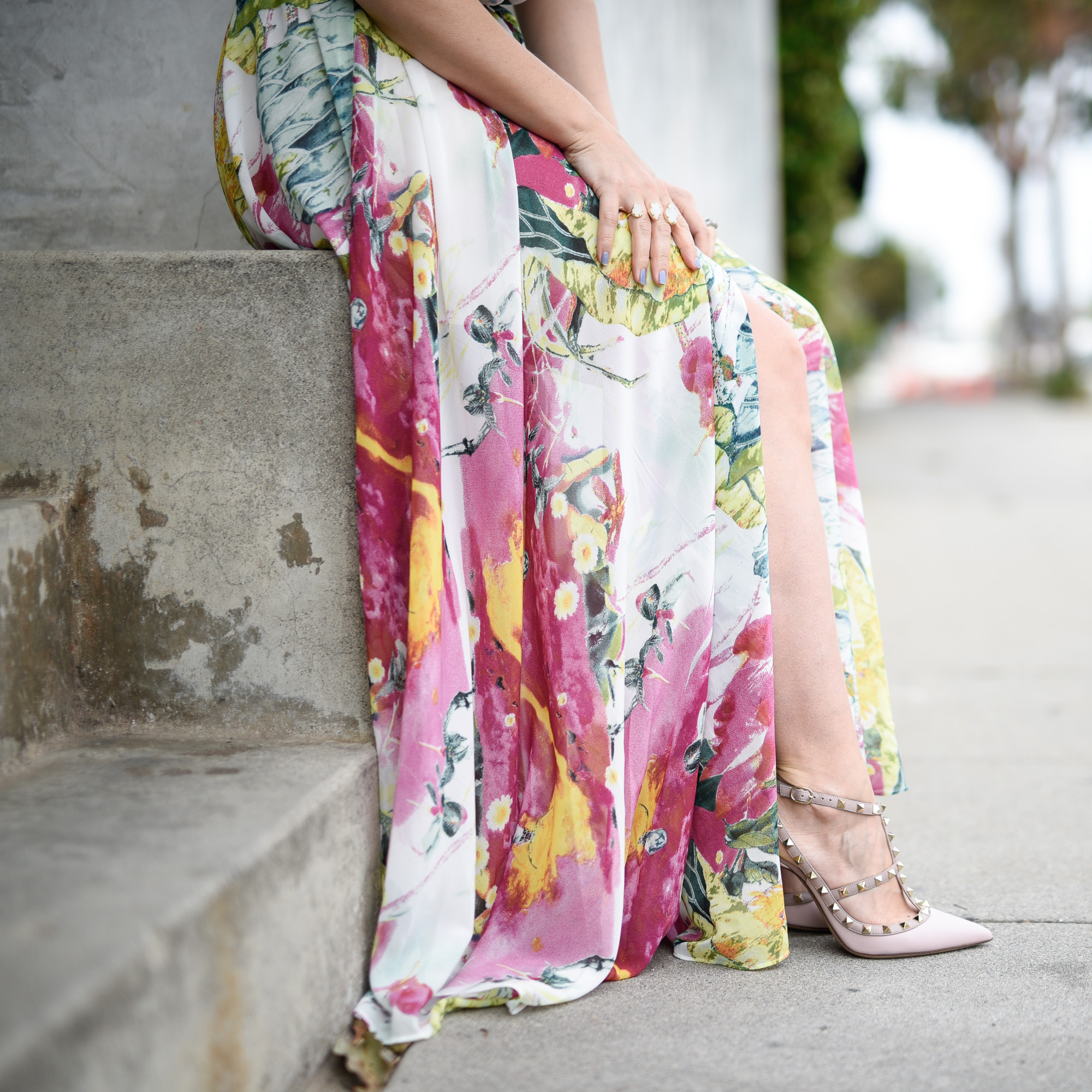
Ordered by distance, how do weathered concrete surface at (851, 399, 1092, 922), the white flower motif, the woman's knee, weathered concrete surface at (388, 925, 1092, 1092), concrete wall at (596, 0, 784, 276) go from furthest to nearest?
concrete wall at (596, 0, 784, 276)
weathered concrete surface at (851, 399, 1092, 922)
the woman's knee
the white flower motif
weathered concrete surface at (388, 925, 1092, 1092)

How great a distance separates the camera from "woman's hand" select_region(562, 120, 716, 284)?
50.9 inches

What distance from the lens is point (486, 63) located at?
130 centimetres

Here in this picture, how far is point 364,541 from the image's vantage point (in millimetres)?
1230

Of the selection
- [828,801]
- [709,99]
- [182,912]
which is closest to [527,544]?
[828,801]

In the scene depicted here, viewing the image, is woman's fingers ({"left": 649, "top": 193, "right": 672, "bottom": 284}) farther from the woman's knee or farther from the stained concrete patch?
the stained concrete patch

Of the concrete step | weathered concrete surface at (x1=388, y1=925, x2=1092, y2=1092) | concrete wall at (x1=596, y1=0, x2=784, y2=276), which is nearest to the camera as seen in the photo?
weathered concrete surface at (x1=388, y1=925, x2=1092, y2=1092)

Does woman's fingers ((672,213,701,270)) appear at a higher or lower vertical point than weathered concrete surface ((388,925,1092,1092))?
higher

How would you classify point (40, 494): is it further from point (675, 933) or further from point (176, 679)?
point (675, 933)

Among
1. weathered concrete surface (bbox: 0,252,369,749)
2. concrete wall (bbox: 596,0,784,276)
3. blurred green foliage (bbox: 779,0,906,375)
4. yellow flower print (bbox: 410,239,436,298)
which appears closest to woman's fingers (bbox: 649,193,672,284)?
yellow flower print (bbox: 410,239,436,298)

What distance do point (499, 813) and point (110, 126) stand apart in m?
1.25

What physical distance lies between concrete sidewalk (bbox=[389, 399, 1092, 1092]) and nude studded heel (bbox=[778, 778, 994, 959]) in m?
0.02

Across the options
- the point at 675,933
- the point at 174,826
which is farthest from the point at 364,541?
the point at 675,933

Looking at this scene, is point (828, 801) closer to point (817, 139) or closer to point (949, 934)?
point (949, 934)

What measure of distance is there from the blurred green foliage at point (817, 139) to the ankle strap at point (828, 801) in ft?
30.1
